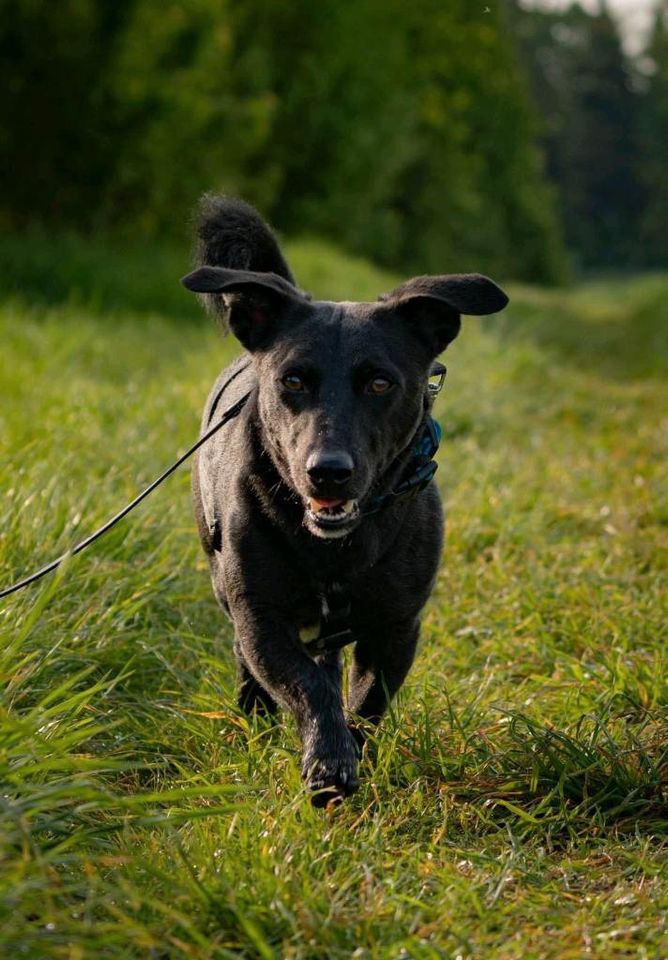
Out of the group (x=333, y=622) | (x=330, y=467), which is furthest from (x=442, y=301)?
(x=333, y=622)

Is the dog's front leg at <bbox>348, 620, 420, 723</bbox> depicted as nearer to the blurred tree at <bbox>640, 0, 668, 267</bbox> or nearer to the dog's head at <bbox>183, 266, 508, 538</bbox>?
the dog's head at <bbox>183, 266, 508, 538</bbox>

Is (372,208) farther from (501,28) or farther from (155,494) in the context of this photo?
(155,494)

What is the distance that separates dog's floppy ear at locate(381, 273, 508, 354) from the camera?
134 inches

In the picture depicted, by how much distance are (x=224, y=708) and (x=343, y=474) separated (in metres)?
1.01

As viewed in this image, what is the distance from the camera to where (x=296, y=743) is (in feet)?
11.4

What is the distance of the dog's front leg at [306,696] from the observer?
310 cm

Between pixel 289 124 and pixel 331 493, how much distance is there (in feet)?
68.9

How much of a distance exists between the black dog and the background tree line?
12.5m

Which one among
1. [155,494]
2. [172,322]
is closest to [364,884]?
[155,494]

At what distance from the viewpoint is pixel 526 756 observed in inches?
136

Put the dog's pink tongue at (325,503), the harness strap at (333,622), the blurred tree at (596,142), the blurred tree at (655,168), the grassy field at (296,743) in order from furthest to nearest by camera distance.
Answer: the blurred tree at (596,142) → the blurred tree at (655,168) → the harness strap at (333,622) → the dog's pink tongue at (325,503) → the grassy field at (296,743)

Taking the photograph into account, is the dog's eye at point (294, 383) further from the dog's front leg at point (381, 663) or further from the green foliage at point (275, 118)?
the green foliage at point (275, 118)

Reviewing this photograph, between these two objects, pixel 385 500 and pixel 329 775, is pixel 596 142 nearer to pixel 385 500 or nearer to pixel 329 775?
pixel 385 500

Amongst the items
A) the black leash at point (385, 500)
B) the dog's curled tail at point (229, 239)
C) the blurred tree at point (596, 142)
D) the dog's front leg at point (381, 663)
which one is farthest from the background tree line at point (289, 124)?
the blurred tree at point (596, 142)
